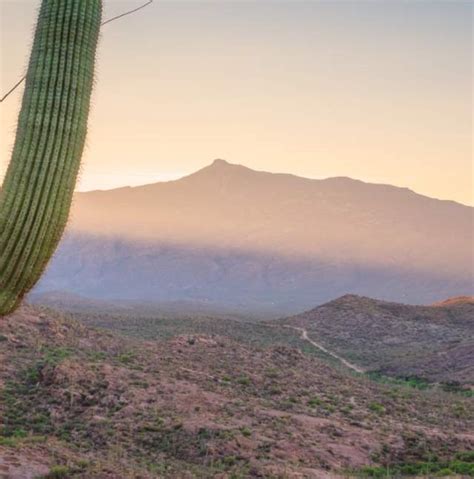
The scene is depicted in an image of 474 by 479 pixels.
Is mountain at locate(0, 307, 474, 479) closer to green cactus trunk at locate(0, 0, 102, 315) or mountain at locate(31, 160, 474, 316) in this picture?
green cactus trunk at locate(0, 0, 102, 315)

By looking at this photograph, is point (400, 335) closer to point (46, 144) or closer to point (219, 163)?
point (46, 144)

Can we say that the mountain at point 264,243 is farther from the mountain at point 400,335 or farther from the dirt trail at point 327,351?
the dirt trail at point 327,351

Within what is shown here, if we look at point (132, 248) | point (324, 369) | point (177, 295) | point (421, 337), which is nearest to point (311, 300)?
point (177, 295)

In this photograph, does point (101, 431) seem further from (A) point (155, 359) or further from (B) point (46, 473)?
(A) point (155, 359)

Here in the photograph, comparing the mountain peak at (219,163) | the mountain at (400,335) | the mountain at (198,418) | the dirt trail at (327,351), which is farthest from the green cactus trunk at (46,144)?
the mountain peak at (219,163)

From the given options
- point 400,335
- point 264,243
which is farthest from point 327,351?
point 264,243

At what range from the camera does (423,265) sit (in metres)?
140

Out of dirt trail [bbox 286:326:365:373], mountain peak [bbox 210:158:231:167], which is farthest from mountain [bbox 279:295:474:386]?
mountain peak [bbox 210:158:231:167]

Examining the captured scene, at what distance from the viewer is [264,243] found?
5871 inches

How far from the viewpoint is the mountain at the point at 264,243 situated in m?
137

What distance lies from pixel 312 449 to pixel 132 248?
14074cm

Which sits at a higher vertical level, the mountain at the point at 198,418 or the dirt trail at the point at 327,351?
the mountain at the point at 198,418

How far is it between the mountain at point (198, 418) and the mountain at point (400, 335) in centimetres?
883

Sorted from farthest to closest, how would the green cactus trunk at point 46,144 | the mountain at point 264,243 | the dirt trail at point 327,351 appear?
the mountain at point 264,243 → the dirt trail at point 327,351 → the green cactus trunk at point 46,144
